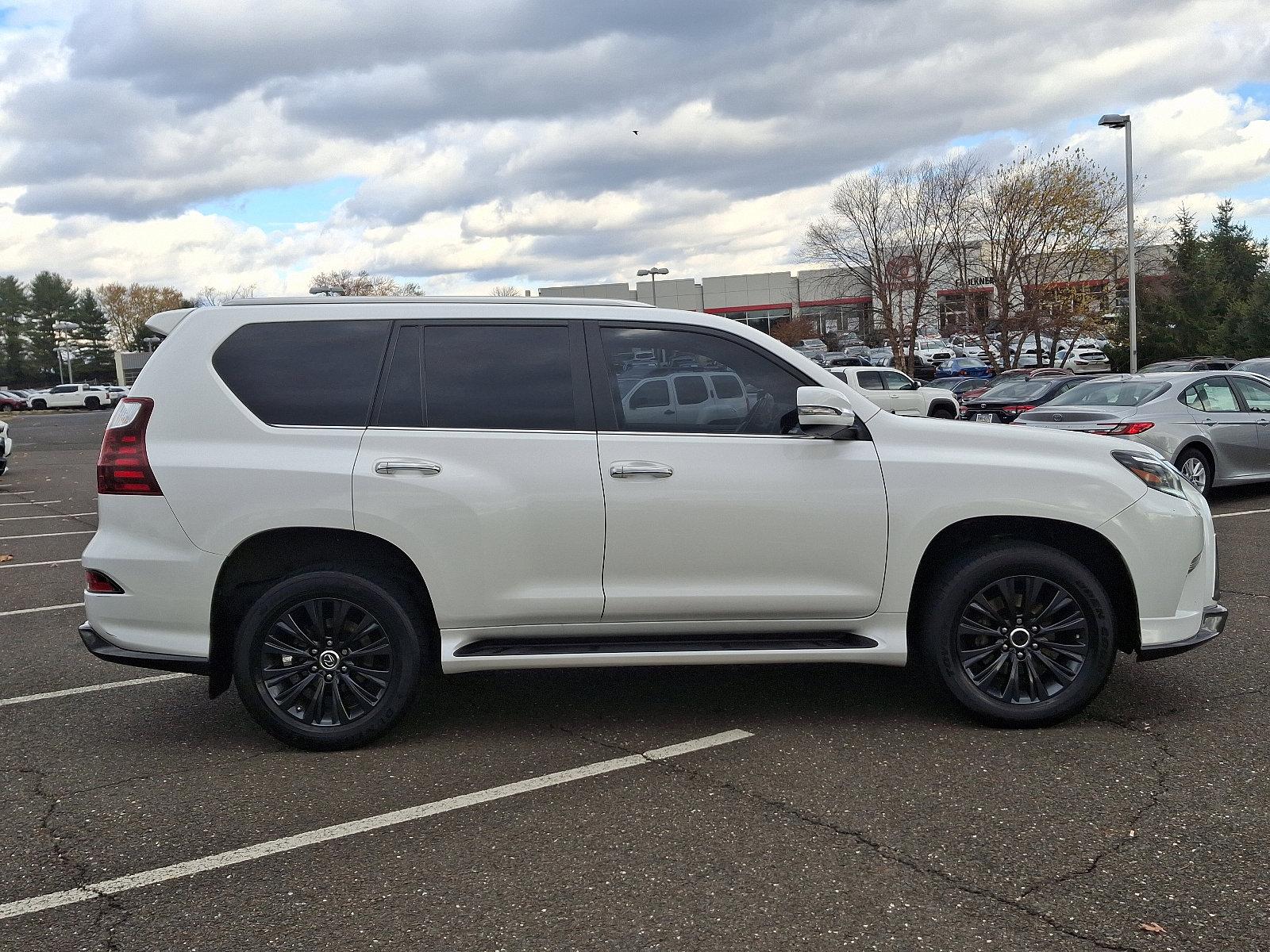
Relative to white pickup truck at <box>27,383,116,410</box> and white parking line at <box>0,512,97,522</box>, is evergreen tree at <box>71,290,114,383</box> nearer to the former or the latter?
white pickup truck at <box>27,383,116,410</box>

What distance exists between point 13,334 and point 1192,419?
345ft

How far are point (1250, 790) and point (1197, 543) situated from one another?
1153 millimetres

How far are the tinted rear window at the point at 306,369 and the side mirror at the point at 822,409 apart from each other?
182cm

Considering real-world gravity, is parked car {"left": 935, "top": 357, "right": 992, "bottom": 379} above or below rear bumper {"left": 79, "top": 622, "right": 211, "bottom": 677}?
above

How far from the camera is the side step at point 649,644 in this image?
4.61 m

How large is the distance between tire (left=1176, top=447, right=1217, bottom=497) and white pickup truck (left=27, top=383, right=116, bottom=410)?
6572cm

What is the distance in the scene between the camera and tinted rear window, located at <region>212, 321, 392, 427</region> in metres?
4.68

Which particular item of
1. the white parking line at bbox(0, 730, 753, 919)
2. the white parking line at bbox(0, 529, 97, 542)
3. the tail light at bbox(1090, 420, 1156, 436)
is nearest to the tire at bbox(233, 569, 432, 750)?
the white parking line at bbox(0, 730, 753, 919)

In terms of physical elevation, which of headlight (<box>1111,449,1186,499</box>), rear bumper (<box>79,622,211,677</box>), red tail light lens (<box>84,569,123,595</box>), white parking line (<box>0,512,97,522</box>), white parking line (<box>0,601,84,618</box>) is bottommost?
white parking line (<box>0,601,84,618</box>)

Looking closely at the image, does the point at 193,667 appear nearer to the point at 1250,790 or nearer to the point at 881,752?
the point at 881,752

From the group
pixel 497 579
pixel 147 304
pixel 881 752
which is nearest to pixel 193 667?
pixel 497 579

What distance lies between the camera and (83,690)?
582 centimetres

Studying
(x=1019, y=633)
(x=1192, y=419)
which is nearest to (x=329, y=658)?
(x=1019, y=633)

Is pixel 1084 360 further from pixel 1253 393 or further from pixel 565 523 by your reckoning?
pixel 565 523
